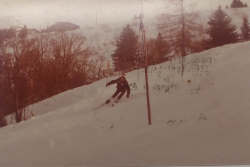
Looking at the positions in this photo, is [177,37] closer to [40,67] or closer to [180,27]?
[180,27]

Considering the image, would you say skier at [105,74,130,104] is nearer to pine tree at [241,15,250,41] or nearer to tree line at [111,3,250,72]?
tree line at [111,3,250,72]

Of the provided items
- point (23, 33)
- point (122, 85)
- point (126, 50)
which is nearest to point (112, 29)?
point (126, 50)

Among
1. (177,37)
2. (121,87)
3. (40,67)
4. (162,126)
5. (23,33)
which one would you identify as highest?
(23,33)

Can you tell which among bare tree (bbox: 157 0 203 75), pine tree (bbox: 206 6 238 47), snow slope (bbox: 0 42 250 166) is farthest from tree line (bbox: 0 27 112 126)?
pine tree (bbox: 206 6 238 47)

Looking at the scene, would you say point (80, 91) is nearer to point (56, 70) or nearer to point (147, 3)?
point (56, 70)

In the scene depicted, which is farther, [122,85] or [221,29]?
[122,85]

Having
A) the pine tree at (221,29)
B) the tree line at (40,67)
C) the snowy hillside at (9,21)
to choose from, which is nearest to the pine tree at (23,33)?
the tree line at (40,67)
